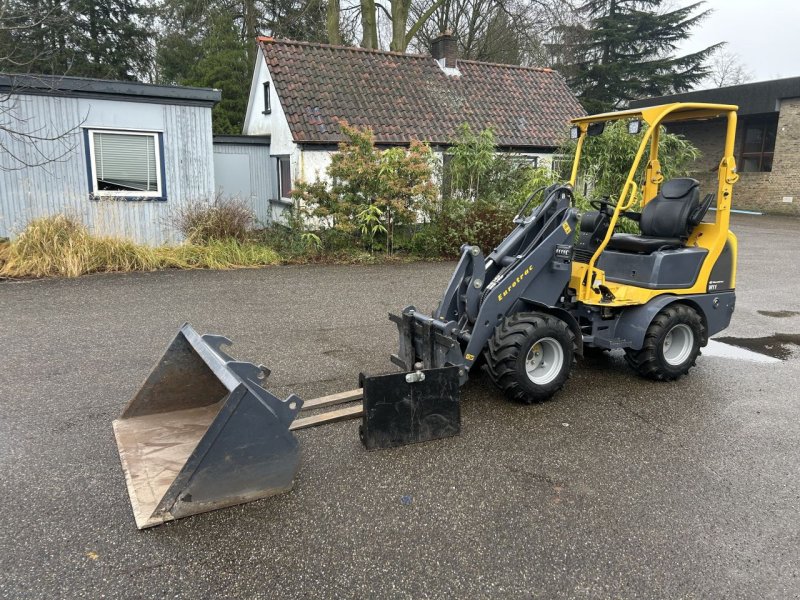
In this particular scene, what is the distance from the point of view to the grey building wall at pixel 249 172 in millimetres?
15695

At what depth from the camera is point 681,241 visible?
18.3 ft

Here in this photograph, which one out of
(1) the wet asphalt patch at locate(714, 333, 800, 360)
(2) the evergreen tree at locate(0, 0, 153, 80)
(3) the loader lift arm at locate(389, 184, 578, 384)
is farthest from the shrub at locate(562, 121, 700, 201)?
(2) the evergreen tree at locate(0, 0, 153, 80)

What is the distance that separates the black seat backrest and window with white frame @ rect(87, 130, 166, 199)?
9.80m

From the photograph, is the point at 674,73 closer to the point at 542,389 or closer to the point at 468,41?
the point at 468,41

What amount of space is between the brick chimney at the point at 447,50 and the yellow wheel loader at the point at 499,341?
12496 millimetres

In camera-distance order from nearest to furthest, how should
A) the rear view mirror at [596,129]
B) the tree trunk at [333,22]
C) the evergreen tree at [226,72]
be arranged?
the rear view mirror at [596,129], the tree trunk at [333,22], the evergreen tree at [226,72]

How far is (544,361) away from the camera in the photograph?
4.82 meters

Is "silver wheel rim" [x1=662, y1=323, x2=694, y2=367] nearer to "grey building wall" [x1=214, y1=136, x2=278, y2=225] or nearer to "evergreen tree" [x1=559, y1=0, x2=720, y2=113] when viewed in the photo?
"grey building wall" [x1=214, y1=136, x2=278, y2=225]

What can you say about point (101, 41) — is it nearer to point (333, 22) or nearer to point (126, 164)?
point (333, 22)

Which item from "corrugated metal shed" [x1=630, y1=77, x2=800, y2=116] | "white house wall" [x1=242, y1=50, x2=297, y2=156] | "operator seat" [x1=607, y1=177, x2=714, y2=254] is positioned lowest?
"operator seat" [x1=607, y1=177, x2=714, y2=254]

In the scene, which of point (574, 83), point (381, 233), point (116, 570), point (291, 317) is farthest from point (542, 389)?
point (574, 83)

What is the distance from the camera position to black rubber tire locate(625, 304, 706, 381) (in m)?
5.16

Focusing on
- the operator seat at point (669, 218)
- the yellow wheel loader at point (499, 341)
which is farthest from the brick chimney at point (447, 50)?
the operator seat at point (669, 218)

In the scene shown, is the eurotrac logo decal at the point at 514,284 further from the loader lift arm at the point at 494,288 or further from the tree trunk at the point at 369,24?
the tree trunk at the point at 369,24
